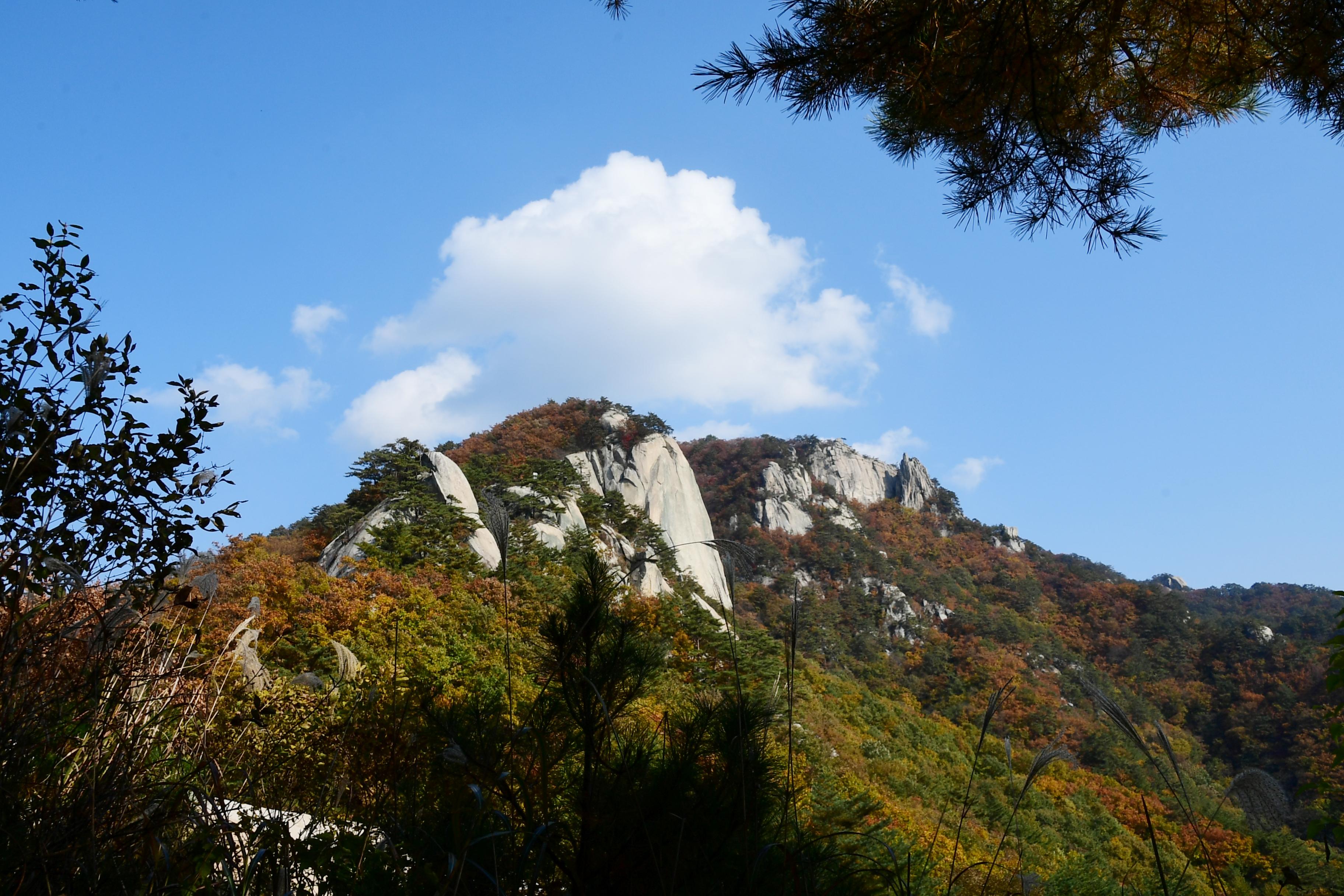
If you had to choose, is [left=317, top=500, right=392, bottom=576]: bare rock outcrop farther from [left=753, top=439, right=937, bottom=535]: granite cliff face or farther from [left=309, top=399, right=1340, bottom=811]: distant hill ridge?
[left=753, top=439, right=937, bottom=535]: granite cliff face

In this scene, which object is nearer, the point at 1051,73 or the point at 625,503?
the point at 1051,73

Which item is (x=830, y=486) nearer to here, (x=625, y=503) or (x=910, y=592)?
(x=910, y=592)

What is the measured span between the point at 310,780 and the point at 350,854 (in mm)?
2399

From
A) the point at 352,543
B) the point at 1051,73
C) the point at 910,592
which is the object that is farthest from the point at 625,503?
the point at 1051,73

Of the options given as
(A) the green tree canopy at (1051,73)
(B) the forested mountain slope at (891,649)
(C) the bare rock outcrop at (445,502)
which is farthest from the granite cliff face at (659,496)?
(A) the green tree canopy at (1051,73)

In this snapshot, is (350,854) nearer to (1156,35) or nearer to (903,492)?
(1156,35)

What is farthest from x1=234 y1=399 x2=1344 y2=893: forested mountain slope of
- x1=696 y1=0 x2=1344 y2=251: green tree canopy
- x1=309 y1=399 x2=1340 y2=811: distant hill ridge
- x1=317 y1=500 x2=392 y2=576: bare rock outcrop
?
x1=696 y1=0 x2=1344 y2=251: green tree canopy

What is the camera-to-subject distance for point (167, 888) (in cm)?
135

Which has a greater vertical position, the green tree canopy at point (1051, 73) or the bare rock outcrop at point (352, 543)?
the green tree canopy at point (1051, 73)

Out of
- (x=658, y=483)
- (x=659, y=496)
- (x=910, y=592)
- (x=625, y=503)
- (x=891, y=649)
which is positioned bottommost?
(x=891, y=649)

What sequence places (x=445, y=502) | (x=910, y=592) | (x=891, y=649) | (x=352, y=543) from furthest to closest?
(x=910, y=592)
(x=891, y=649)
(x=445, y=502)
(x=352, y=543)

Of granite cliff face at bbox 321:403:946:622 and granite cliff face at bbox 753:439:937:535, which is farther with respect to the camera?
granite cliff face at bbox 753:439:937:535

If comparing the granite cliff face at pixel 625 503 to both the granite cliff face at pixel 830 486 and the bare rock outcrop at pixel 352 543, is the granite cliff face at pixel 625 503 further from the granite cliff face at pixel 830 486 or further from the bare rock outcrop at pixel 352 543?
the granite cliff face at pixel 830 486

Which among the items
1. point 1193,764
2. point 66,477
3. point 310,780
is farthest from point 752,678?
point 1193,764
